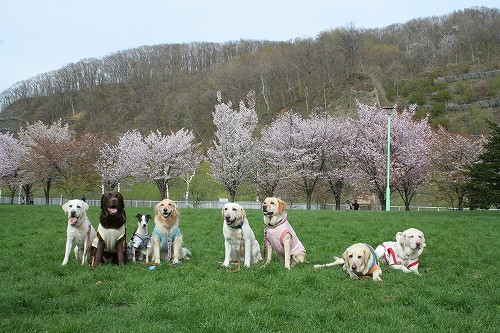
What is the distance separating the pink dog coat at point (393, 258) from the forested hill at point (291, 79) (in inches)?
1848

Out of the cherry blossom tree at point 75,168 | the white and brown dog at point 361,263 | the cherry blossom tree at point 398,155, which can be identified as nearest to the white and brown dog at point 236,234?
the white and brown dog at point 361,263

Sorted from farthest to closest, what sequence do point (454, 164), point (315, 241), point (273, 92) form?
point (273, 92) < point (454, 164) < point (315, 241)

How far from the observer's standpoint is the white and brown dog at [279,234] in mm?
8062

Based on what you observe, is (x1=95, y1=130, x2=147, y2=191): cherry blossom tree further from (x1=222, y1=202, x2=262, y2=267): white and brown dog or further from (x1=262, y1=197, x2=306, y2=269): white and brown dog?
(x1=262, y1=197, x2=306, y2=269): white and brown dog

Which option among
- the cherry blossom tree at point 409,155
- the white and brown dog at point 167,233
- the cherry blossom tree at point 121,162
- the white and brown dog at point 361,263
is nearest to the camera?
the white and brown dog at point 361,263

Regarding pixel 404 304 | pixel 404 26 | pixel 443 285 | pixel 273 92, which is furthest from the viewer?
pixel 404 26

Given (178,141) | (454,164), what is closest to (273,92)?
(178,141)

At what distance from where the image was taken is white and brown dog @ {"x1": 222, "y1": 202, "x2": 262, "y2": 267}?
799cm

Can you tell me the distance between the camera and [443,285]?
6484 millimetres

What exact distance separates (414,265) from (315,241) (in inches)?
155

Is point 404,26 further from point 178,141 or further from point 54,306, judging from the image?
point 54,306

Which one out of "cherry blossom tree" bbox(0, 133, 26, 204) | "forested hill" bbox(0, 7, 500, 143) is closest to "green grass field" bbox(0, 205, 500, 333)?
"cherry blossom tree" bbox(0, 133, 26, 204)

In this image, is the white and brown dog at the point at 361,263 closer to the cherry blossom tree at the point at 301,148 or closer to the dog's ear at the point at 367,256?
the dog's ear at the point at 367,256

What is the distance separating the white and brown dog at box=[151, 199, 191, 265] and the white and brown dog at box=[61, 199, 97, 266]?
124 centimetres
